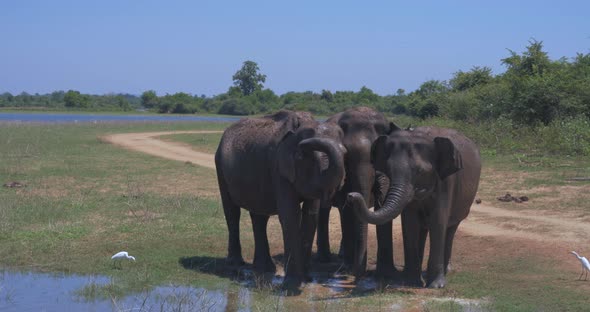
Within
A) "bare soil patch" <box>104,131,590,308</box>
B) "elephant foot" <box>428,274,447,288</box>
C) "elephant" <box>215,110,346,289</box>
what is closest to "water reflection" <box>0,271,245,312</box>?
"elephant" <box>215,110,346,289</box>

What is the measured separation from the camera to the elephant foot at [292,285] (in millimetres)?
10289

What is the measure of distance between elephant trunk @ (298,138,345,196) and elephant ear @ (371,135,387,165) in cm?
43

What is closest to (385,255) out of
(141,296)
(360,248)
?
(360,248)

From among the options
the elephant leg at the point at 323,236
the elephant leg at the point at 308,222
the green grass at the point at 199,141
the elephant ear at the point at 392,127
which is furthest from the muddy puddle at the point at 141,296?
the green grass at the point at 199,141

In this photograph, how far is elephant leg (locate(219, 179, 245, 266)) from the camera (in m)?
12.2

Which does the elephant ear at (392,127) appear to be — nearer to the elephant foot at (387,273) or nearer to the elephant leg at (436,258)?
the elephant leg at (436,258)

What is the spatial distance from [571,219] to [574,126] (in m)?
10.3

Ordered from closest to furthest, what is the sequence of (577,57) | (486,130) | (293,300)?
(293,300) → (486,130) → (577,57)

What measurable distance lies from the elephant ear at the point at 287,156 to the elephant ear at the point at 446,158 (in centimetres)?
174

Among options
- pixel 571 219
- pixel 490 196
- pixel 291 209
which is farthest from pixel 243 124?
pixel 490 196

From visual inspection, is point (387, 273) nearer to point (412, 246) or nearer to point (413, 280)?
point (413, 280)

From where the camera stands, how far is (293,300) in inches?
392

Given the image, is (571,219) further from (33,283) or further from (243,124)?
(33,283)

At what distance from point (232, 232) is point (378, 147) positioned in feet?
10.7
